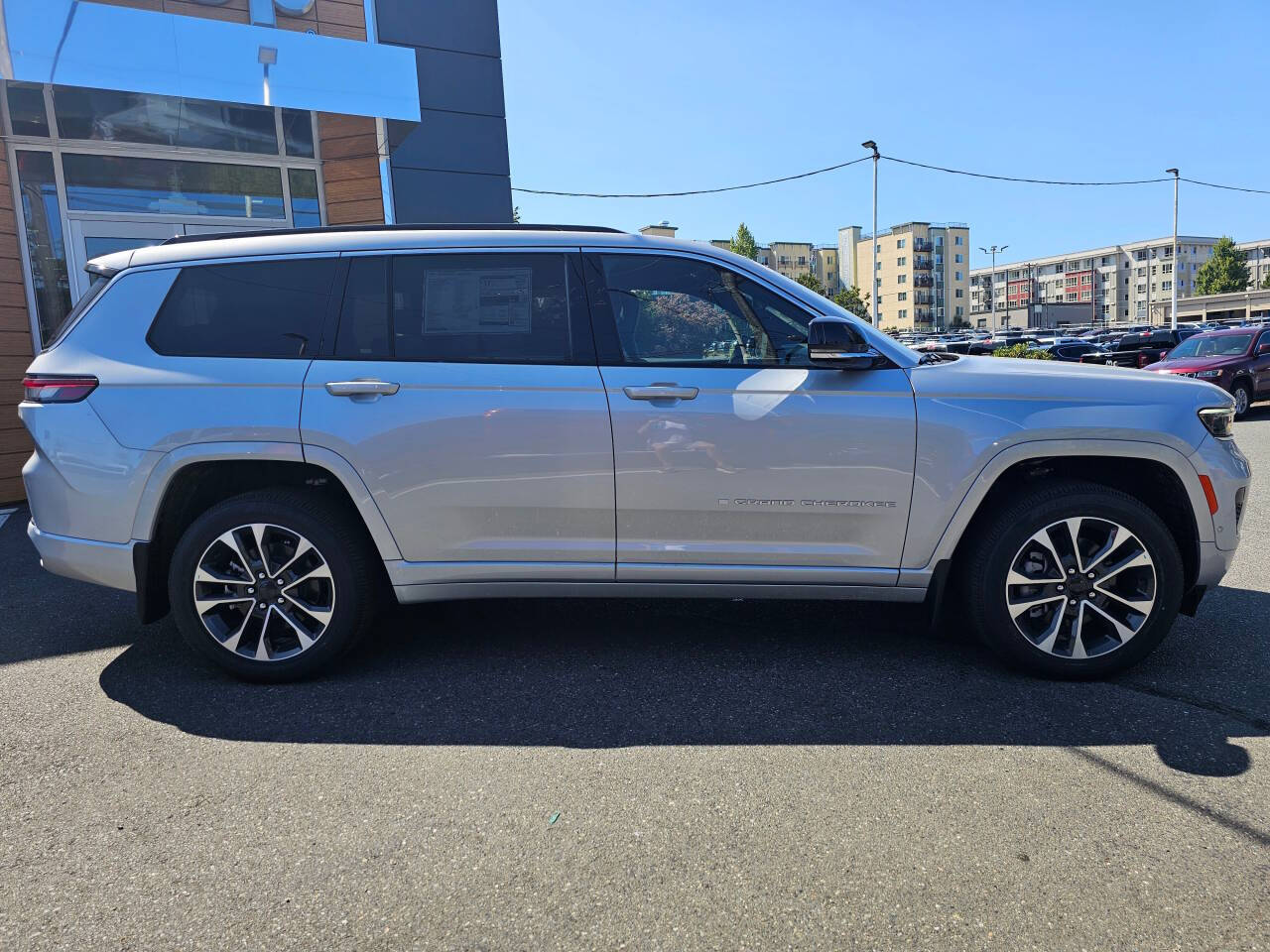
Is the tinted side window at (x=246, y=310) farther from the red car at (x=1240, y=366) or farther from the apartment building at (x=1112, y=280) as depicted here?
the apartment building at (x=1112, y=280)

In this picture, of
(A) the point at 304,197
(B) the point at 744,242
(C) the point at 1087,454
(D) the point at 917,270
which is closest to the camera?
(C) the point at 1087,454

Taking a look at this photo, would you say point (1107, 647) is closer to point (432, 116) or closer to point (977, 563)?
point (977, 563)

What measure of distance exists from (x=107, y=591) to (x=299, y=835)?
3656mm

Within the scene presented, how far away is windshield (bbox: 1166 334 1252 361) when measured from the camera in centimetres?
1541

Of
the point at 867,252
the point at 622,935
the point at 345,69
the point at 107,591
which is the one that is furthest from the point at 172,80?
the point at 867,252

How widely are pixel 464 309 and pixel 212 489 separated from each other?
1401mm

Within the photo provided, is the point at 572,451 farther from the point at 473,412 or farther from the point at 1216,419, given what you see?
the point at 1216,419

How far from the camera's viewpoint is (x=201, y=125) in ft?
30.6

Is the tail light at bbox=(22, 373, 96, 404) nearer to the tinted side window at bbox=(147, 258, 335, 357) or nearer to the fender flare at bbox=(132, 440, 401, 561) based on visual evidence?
the tinted side window at bbox=(147, 258, 335, 357)

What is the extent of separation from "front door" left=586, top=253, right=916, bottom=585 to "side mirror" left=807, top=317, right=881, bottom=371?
0.06m

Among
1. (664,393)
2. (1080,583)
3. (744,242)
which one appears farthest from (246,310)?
(744,242)

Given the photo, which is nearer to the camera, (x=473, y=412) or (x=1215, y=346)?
(x=473, y=412)

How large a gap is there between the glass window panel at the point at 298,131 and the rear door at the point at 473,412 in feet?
23.5

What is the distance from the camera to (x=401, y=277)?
3.75m
